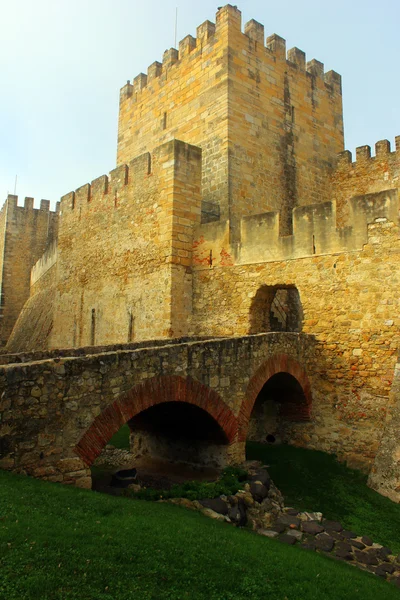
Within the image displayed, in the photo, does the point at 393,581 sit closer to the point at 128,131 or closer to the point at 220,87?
the point at 220,87

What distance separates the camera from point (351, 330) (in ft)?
35.8

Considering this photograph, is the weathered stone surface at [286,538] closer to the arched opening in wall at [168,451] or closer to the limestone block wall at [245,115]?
the arched opening in wall at [168,451]

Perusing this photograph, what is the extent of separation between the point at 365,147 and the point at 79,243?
11373 millimetres

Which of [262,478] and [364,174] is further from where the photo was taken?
[364,174]

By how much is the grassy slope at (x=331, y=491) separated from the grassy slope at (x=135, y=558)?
200cm

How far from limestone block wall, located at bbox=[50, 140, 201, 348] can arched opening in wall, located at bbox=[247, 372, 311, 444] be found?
3044mm

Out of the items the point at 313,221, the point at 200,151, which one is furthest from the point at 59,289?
the point at 313,221

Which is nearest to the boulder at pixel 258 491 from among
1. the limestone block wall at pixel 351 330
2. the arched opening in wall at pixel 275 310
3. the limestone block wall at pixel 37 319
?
the limestone block wall at pixel 351 330

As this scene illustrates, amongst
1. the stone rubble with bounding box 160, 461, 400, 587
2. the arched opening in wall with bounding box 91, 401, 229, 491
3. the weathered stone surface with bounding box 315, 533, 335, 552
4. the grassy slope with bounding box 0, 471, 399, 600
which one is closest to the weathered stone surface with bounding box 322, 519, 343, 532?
the stone rubble with bounding box 160, 461, 400, 587

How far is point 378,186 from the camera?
17359 millimetres

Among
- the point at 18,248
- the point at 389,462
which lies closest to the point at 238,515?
the point at 389,462

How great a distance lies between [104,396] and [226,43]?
12.4 m

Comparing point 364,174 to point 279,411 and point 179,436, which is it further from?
point 179,436

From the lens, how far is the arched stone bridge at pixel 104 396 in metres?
5.57
